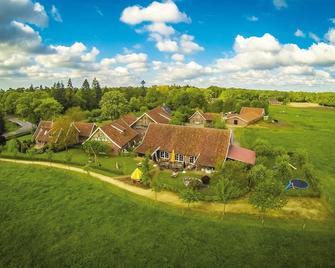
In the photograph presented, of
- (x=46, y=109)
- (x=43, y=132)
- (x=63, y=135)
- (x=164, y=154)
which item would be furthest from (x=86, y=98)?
(x=164, y=154)

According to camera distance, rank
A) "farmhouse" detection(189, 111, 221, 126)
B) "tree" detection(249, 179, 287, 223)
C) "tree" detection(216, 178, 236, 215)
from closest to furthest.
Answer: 1. "tree" detection(249, 179, 287, 223)
2. "tree" detection(216, 178, 236, 215)
3. "farmhouse" detection(189, 111, 221, 126)

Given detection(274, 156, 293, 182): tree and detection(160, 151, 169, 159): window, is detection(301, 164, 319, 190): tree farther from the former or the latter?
detection(160, 151, 169, 159): window

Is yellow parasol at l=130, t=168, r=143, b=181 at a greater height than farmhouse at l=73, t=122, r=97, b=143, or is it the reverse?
farmhouse at l=73, t=122, r=97, b=143

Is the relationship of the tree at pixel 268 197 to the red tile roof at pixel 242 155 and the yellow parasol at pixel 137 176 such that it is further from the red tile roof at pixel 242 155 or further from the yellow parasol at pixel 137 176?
the yellow parasol at pixel 137 176

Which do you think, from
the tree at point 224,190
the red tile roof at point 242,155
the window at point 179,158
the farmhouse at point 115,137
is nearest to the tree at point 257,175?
the tree at point 224,190

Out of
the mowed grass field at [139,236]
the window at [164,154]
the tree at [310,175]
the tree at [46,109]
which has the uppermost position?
the tree at [46,109]

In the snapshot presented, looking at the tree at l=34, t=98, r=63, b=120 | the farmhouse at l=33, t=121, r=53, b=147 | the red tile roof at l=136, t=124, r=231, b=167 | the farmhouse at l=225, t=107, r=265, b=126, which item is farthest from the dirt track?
the farmhouse at l=225, t=107, r=265, b=126
